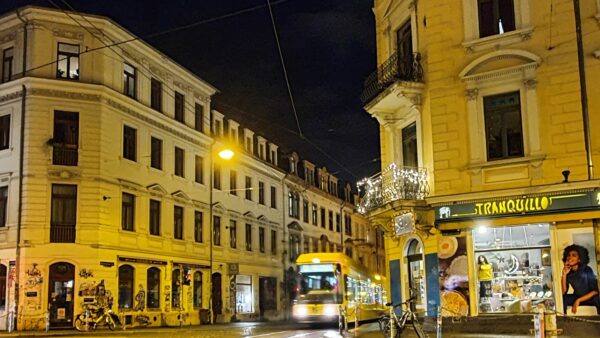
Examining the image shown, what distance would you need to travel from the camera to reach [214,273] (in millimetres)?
41719

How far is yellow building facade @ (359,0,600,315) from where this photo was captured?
18.6 m

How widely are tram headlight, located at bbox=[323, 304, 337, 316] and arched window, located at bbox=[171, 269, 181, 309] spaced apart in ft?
32.2

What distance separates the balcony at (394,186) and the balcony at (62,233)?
14.6 m

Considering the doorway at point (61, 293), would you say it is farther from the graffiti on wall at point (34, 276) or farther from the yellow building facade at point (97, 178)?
the graffiti on wall at point (34, 276)

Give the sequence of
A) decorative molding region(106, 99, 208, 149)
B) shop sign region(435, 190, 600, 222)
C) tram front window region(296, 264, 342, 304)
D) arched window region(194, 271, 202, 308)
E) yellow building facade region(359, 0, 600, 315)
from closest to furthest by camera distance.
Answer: shop sign region(435, 190, 600, 222)
yellow building facade region(359, 0, 600, 315)
tram front window region(296, 264, 342, 304)
decorative molding region(106, 99, 208, 149)
arched window region(194, 271, 202, 308)

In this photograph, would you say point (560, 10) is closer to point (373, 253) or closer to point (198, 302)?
point (198, 302)

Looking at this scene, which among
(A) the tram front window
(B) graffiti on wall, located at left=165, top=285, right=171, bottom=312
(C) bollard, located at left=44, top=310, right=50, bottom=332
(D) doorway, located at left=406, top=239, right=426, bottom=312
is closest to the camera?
(D) doorway, located at left=406, top=239, right=426, bottom=312

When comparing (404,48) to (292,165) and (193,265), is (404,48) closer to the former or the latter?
(193,265)

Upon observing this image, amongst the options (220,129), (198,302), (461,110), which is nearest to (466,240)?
(461,110)

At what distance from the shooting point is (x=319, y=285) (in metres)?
31.2

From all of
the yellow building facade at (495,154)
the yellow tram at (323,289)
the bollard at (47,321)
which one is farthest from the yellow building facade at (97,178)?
the yellow building facade at (495,154)

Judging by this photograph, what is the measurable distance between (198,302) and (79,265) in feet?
31.6

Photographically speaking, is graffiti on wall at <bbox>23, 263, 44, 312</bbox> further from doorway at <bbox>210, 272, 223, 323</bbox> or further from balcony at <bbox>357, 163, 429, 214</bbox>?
balcony at <bbox>357, 163, 429, 214</bbox>

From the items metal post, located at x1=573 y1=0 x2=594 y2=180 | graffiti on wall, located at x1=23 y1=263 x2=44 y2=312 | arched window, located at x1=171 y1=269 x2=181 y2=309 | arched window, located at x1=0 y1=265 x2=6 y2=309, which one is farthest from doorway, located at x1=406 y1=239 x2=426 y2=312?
arched window, located at x1=0 y1=265 x2=6 y2=309
